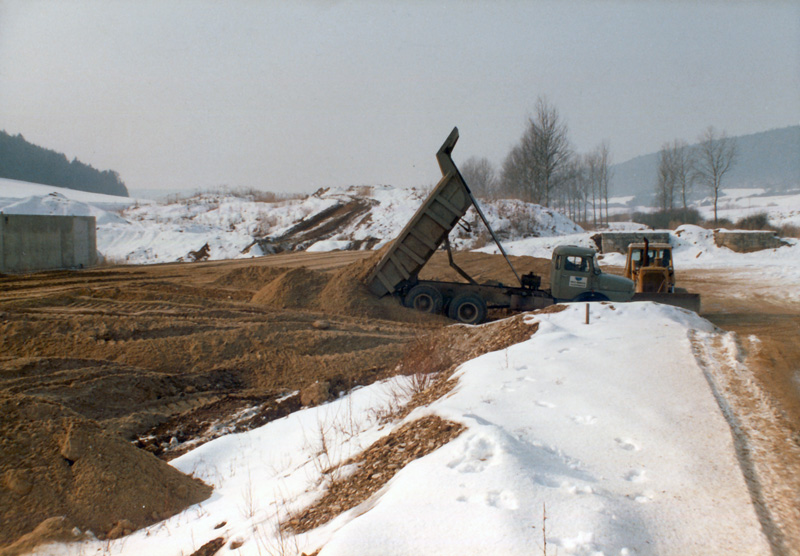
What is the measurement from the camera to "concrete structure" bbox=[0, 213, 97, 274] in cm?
2122

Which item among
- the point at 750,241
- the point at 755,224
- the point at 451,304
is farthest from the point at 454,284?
the point at 755,224

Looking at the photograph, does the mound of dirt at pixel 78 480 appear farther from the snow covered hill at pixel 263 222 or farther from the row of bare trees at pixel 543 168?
the row of bare trees at pixel 543 168

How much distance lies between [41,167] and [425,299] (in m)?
68.1

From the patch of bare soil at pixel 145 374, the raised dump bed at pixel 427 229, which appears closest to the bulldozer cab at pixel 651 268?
the raised dump bed at pixel 427 229

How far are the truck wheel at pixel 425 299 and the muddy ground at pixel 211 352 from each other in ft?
0.96

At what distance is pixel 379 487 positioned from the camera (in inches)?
158

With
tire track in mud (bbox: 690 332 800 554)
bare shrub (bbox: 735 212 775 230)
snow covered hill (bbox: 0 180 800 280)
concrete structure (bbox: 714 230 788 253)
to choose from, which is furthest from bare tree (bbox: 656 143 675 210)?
tire track in mud (bbox: 690 332 800 554)

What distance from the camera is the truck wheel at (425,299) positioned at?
43.3ft

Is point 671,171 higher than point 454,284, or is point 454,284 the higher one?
point 671,171

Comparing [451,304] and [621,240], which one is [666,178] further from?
[451,304]

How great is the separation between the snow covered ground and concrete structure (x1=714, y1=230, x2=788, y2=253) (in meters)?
25.9

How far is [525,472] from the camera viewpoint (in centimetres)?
361

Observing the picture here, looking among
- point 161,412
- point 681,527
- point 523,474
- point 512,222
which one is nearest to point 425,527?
point 523,474

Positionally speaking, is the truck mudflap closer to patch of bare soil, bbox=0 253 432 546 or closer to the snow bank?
patch of bare soil, bbox=0 253 432 546
